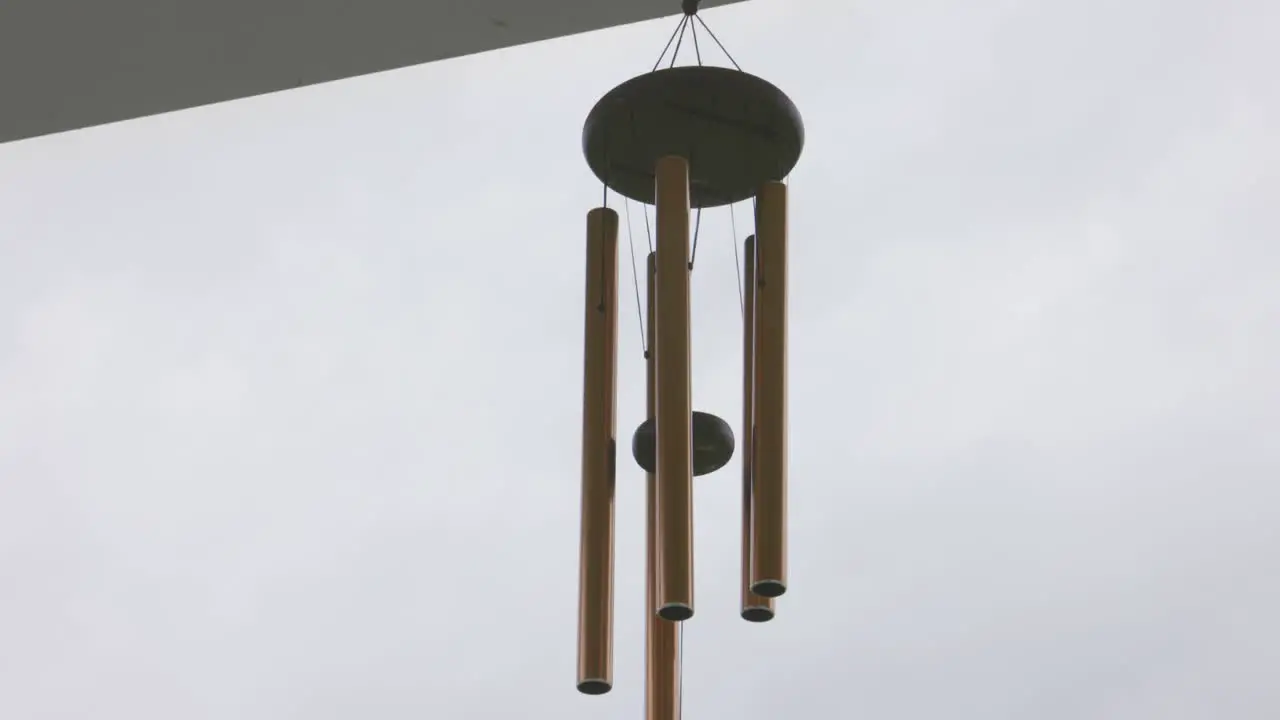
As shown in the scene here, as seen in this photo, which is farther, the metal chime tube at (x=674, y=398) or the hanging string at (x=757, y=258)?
the hanging string at (x=757, y=258)

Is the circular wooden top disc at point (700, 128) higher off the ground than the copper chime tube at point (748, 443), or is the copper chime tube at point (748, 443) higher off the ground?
the circular wooden top disc at point (700, 128)

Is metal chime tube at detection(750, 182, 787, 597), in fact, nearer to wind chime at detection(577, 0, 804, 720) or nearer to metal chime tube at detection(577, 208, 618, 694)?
wind chime at detection(577, 0, 804, 720)

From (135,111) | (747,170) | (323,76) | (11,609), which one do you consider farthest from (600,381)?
(11,609)

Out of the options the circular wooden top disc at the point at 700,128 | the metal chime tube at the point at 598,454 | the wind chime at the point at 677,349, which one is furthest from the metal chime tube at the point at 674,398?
the metal chime tube at the point at 598,454

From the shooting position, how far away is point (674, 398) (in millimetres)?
3607

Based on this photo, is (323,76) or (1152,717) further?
(1152,717)

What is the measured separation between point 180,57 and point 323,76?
1.17 feet

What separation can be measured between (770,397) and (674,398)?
0.24 metres

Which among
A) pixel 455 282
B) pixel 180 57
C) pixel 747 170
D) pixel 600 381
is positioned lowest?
pixel 600 381

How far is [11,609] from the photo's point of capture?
30.1ft

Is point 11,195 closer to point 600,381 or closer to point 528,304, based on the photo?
point 528,304

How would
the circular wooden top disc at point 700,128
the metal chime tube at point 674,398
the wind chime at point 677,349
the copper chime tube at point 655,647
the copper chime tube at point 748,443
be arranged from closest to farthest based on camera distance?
the metal chime tube at point 674,398, the wind chime at point 677,349, the copper chime tube at point 748,443, the copper chime tube at point 655,647, the circular wooden top disc at point 700,128

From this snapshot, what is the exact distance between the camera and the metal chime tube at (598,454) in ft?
11.9

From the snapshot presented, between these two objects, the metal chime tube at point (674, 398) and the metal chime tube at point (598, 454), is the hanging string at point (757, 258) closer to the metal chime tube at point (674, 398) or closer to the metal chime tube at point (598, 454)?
the metal chime tube at point (674, 398)
